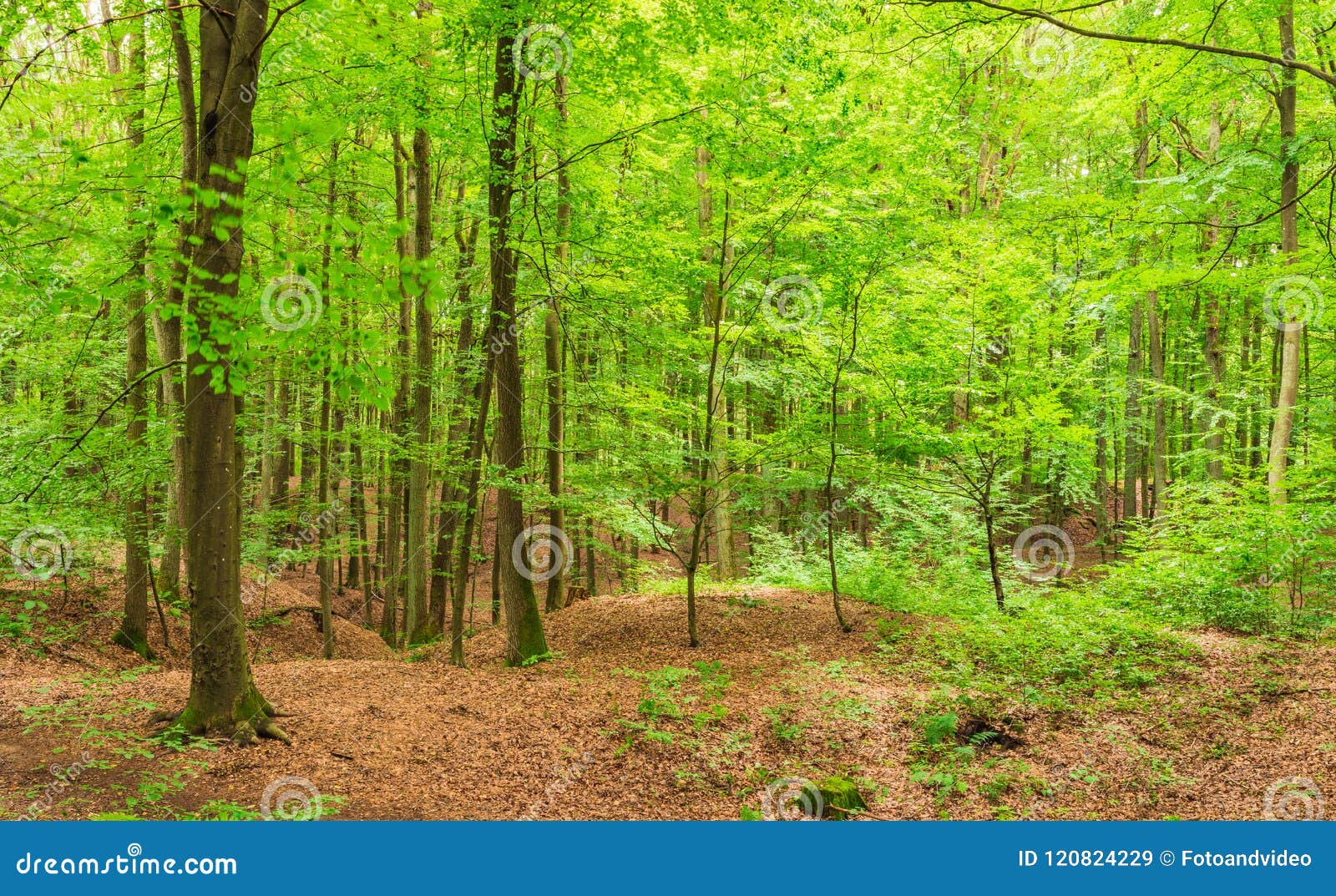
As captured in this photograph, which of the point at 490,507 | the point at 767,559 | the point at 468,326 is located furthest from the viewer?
the point at 490,507

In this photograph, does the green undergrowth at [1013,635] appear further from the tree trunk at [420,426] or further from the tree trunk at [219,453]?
the tree trunk at [219,453]

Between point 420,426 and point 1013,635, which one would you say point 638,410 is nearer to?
point 420,426

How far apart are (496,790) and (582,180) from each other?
25.4 ft

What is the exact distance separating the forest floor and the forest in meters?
0.06

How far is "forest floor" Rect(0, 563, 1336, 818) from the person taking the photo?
18.7 ft

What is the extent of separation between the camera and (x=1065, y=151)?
68.9 ft

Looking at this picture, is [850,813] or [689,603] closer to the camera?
[850,813]

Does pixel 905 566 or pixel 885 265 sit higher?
pixel 885 265

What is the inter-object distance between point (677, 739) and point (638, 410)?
4.60 meters

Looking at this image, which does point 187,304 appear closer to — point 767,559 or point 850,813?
point 850,813

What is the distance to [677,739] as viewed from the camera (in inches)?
281

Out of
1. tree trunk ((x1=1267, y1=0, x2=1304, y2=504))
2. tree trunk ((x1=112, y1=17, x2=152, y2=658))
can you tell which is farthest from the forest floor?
tree trunk ((x1=1267, y1=0, x2=1304, y2=504))

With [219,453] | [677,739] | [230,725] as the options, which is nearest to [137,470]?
[219,453]

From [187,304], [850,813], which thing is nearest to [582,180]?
[187,304]
